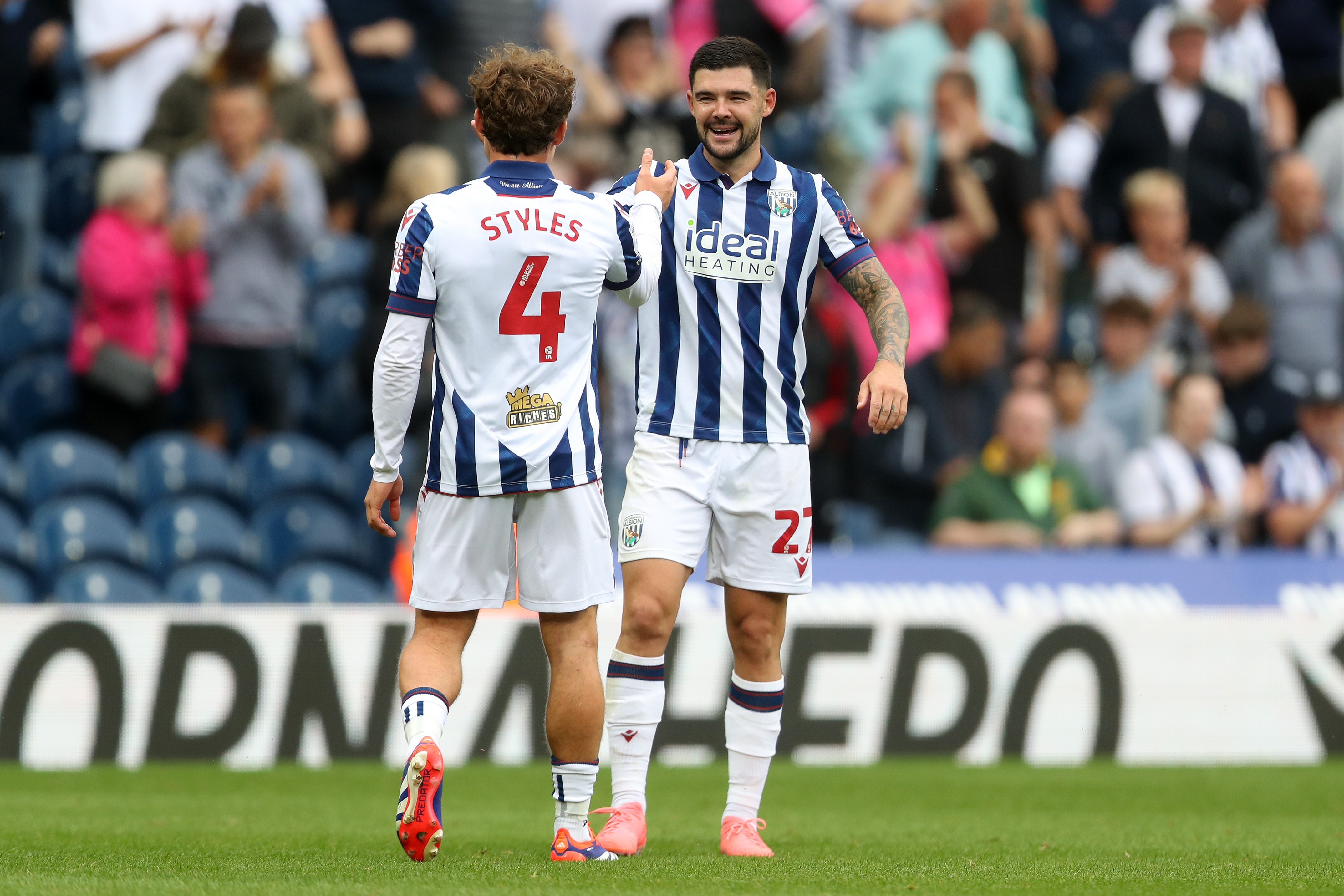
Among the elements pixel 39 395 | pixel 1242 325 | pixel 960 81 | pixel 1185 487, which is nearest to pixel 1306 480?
pixel 1185 487

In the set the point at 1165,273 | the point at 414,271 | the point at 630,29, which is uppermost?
the point at 630,29

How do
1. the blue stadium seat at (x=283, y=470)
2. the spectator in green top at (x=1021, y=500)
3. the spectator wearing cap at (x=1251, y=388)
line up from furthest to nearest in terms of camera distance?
the spectator wearing cap at (x=1251, y=388)
the spectator in green top at (x=1021, y=500)
the blue stadium seat at (x=283, y=470)

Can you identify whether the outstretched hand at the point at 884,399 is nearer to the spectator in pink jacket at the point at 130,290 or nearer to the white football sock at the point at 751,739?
the white football sock at the point at 751,739

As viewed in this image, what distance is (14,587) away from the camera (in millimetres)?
9539

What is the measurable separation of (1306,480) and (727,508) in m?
7.14

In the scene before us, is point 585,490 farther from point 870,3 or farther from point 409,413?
point 870,3

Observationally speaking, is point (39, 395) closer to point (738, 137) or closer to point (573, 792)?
point (738, 137)

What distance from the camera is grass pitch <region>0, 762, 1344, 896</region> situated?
4539 mm

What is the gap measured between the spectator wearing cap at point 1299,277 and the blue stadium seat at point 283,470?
687cm

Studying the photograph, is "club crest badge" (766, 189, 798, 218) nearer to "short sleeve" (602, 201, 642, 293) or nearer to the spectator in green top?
"short sleeve" (602, 201, 642, 293)

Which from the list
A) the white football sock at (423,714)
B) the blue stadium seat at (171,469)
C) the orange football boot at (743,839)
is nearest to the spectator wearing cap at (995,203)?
the blue stadium seat at (171,469)

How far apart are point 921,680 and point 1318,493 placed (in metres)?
3.67

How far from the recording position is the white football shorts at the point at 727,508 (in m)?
5.35

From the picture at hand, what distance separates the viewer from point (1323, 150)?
1362cm
